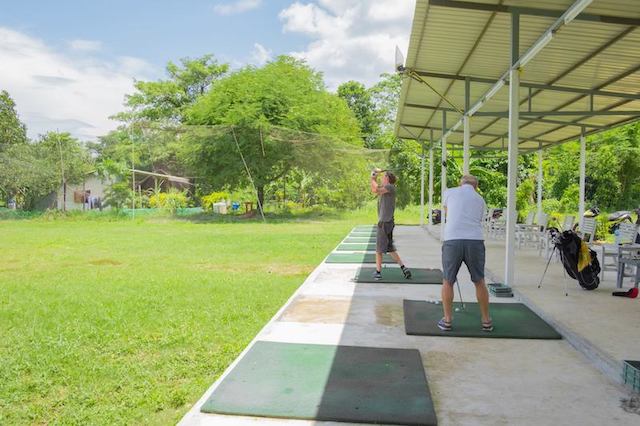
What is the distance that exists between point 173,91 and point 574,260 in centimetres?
3872

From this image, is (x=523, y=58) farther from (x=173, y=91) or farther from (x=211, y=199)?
(x=173, y=91)

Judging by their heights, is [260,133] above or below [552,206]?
above

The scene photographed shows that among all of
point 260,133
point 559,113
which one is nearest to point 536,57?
point 559,113

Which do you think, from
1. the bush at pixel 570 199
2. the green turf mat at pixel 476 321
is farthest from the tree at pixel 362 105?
the green turf mat at pixel 476 321

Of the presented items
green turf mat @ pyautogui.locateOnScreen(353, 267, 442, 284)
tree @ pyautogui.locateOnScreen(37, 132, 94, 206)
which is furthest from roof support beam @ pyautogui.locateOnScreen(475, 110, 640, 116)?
tree @ pyautogui.locateOnScreen(37, 132, 94, 206)

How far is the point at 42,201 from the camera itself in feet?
75.2

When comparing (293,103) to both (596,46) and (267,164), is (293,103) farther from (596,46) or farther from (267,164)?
(596,46)

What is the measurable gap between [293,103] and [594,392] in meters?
21.5

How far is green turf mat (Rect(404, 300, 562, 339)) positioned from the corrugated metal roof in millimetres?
2990

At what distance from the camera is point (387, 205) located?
6.66m

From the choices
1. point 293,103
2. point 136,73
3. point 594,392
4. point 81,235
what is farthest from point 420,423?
point 136,73

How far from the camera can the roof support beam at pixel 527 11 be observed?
5.33m

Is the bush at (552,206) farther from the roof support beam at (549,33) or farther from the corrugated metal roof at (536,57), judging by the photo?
the roof support beam at (549,33)

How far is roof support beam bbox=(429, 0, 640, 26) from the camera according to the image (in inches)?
210
